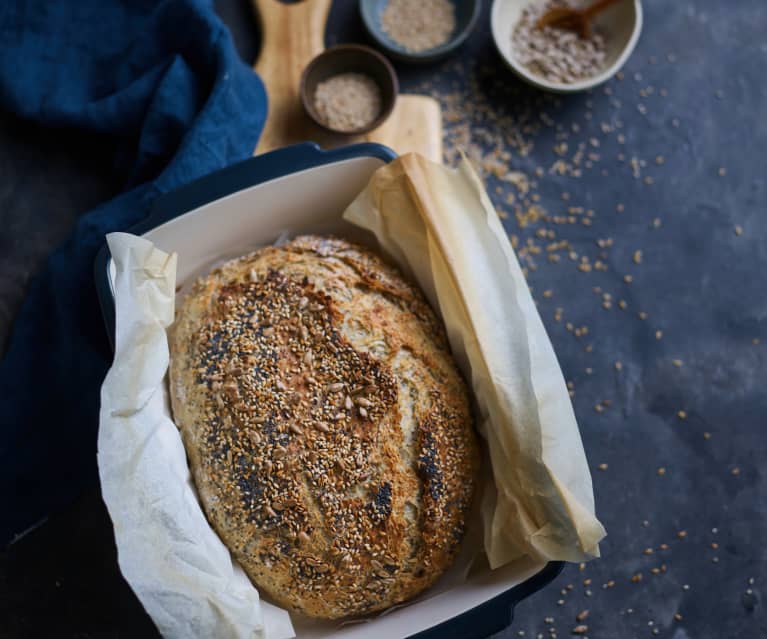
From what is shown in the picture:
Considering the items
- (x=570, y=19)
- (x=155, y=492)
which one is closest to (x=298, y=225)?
(x=155, y=492)

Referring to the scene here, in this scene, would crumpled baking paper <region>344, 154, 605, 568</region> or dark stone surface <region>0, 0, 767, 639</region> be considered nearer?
crumpled baking paper <region>344, 154, 605, 568</region>

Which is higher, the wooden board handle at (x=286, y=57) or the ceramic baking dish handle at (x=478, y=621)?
the wooden board handle at (x=286, y=57)

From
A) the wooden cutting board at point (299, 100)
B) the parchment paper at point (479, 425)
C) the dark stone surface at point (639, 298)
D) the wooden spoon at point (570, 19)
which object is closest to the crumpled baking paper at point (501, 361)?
the parchment paper at point (479, 425)

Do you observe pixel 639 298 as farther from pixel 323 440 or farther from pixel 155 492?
pixel 155 492

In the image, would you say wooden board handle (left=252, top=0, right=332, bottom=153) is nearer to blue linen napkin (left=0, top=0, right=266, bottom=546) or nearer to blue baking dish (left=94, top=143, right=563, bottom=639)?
blue linen napkin (left=0, top=0, right=266, bottom=546)

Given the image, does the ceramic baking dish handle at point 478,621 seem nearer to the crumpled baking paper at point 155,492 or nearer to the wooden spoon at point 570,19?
the crumpled baking paper at point 155,492

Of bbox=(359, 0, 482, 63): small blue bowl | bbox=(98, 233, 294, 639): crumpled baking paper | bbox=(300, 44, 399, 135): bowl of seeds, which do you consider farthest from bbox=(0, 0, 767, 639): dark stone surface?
bbox=(98, 233, 294, 639): crumpled baking paper
